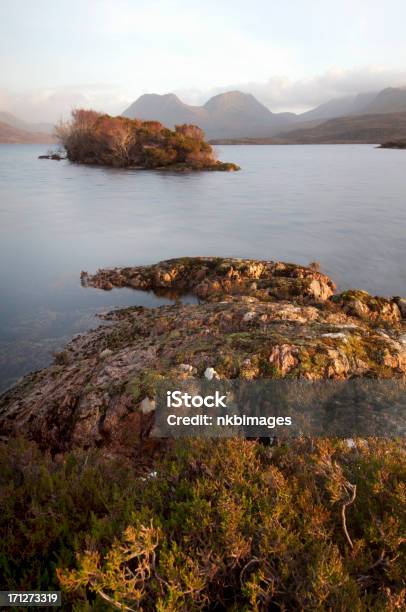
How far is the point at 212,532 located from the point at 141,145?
8530 centimetres

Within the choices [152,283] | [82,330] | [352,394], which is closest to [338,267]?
[152,283]

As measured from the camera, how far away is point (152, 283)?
18484mm

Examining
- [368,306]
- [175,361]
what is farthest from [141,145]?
[175,361]

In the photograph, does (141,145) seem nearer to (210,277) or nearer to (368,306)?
(210,277)

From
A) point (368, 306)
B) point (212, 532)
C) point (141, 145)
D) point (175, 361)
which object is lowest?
point (368, 306)

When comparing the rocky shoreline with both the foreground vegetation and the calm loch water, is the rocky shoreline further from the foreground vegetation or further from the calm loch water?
the foreground vegetation

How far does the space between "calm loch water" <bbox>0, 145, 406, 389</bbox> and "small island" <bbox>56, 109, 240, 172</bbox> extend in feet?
68.2

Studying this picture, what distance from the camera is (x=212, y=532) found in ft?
11.0

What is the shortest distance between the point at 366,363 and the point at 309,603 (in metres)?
5.77

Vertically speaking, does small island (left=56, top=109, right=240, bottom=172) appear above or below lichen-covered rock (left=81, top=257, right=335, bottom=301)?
above

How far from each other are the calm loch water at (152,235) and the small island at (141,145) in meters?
20.8

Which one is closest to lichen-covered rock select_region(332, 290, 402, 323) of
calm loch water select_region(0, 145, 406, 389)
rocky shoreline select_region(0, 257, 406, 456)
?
rocky shoreline select_region(0, 257, 406, 456)

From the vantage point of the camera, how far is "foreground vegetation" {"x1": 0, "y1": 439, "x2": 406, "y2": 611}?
2877 mm

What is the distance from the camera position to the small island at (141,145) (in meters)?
76.2
